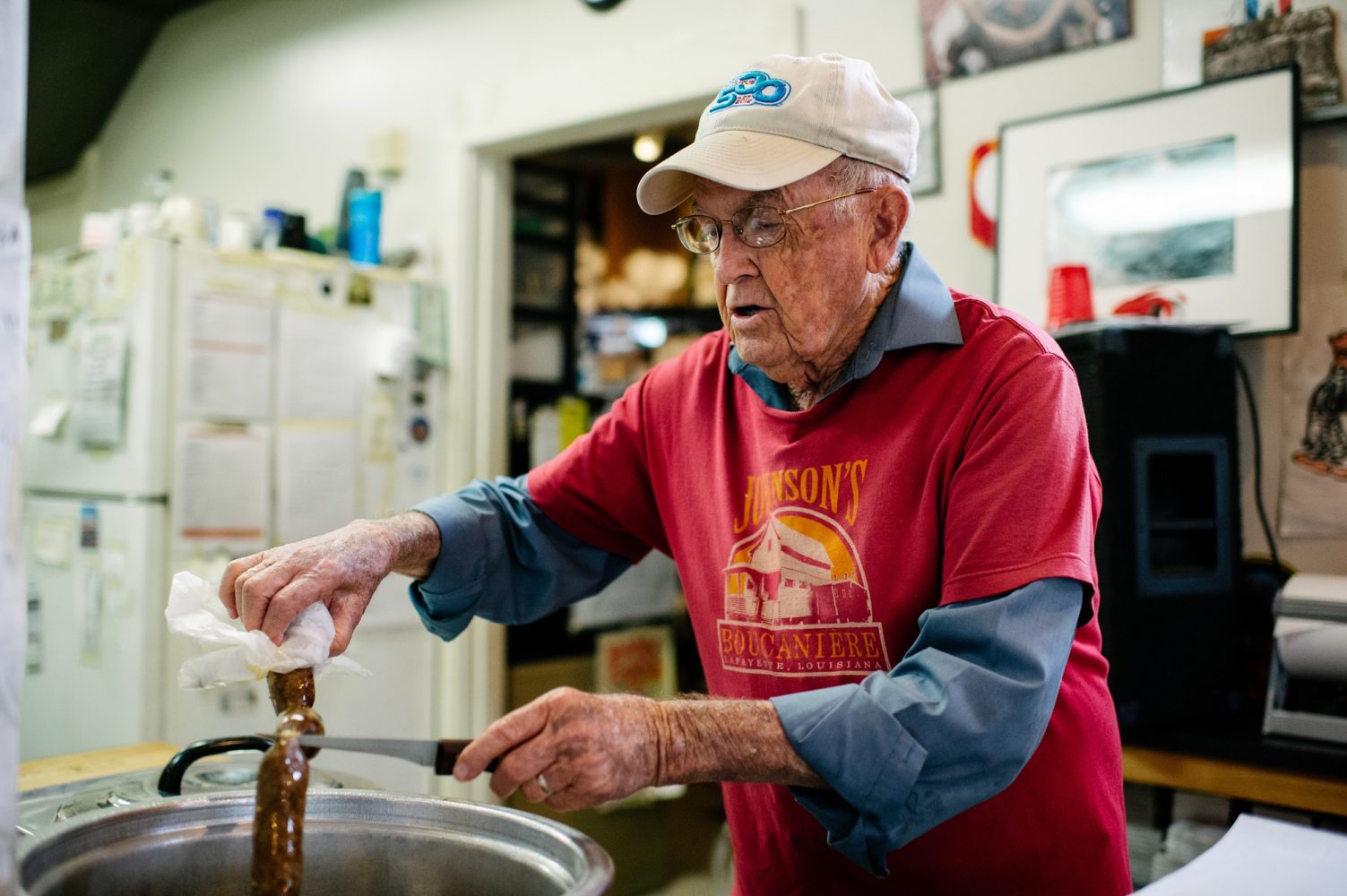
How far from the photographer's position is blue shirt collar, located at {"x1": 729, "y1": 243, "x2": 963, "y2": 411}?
47.7 inches

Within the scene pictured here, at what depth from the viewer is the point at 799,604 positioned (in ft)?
4.05

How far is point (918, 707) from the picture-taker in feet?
3.02

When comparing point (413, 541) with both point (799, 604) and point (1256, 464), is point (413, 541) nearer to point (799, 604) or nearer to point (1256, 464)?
point (799, 604)

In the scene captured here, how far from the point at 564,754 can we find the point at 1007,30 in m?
1.95

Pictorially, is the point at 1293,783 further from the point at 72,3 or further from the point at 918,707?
the point at 72,3

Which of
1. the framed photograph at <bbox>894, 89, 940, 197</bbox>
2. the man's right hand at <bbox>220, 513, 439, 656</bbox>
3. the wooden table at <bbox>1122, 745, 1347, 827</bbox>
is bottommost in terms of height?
the wooden table at <bbox>1122, 745, 1347, 827</bbox>

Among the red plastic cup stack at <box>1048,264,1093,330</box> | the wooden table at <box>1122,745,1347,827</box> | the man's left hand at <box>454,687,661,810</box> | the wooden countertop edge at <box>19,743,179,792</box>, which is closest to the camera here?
the man's left hand at <box>454,687,661,810</box>

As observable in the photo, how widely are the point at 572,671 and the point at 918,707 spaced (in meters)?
2.91

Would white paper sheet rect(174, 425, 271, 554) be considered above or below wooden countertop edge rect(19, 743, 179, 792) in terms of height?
above

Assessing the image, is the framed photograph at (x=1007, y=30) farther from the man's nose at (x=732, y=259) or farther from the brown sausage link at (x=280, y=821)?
the brown sausage link at (x=280, y=821)

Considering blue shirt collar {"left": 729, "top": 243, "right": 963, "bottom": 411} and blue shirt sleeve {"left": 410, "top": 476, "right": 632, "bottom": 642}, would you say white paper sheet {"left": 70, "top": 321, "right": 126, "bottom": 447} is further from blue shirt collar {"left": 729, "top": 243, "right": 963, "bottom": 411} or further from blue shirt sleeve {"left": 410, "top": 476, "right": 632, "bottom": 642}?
blue shirt collar {"left": 729, "top": 243, "right": 963, "bottom": 411}

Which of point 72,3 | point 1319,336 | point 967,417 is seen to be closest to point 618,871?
point 1319,336

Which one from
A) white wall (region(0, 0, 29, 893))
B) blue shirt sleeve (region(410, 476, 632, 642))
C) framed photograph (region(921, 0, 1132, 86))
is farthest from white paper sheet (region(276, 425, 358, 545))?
white wall (region(0, 0, 29, 893))

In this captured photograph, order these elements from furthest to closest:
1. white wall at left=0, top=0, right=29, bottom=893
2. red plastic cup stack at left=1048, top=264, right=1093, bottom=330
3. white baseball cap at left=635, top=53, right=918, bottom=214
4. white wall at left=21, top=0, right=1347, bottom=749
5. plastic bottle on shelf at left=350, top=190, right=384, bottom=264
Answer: plastic bottle on shelf at left=350, top=190, right=384, bottom=264 < white wall at left=21, top=0, right=1347, bottom=749 < red plastic cup stack at left=1048, top=264, right=1093, bottom=330 < white baseball cap at left=635, top=53, right=918, bottom=214 < white wall at left=0, top=0, right=29, bottom=893
